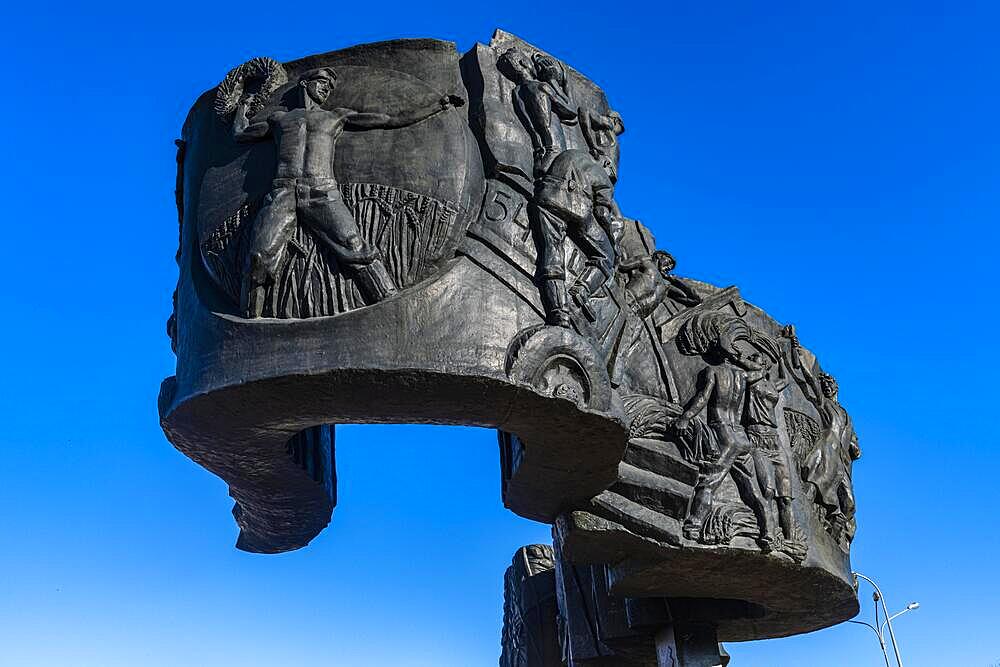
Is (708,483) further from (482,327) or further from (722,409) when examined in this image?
(482,327)

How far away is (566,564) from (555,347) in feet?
16.5

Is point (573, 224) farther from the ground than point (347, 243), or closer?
farther from the ground

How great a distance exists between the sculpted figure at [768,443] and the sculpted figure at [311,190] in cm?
406

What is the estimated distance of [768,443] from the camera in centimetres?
947

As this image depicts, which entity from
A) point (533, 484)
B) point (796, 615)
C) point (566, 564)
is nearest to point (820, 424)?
point (796, 615)

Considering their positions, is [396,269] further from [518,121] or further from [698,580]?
[698,580]

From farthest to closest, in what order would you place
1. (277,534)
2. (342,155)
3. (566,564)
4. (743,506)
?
(566,564), (277,534), (743,506), (342,155)

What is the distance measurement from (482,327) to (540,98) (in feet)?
6.68

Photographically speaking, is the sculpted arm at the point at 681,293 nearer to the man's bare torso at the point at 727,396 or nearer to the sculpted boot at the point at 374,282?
the man's bare torso at the point at 727,396

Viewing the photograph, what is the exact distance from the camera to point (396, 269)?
704 centimetres

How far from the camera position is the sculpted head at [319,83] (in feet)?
25.1

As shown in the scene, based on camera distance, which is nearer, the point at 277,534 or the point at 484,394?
the point at 484,394

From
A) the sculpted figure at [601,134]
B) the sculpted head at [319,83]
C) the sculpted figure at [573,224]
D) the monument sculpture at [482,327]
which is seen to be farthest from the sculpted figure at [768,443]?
the sculpted head at [319,83]

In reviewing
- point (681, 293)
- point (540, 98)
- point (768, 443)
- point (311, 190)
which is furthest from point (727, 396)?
point (311, 190)
